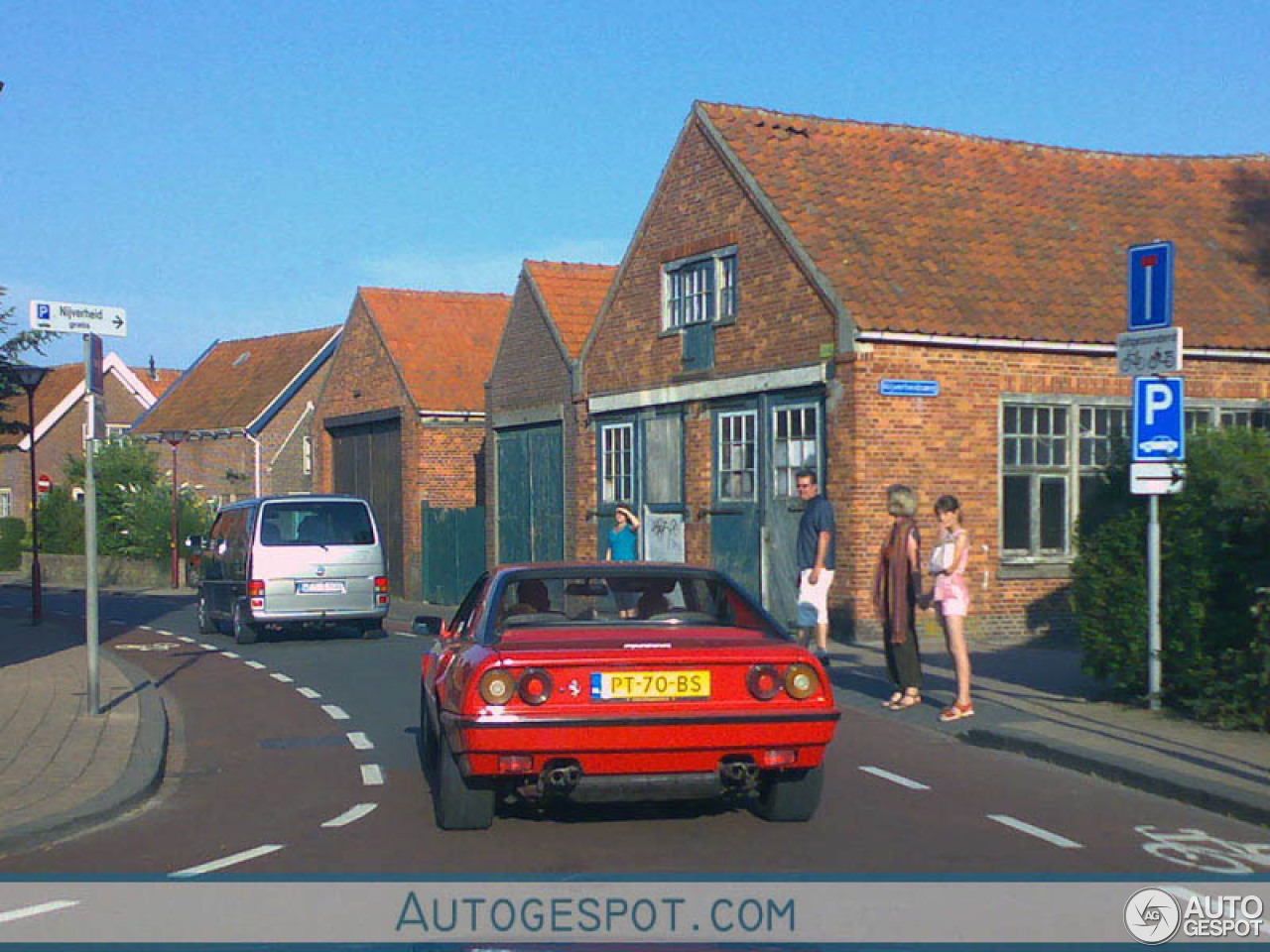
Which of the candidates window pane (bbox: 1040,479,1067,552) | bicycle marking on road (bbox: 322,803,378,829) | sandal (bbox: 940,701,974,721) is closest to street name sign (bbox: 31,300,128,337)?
bicycle marking on road (bbox: 322,803,378,829)

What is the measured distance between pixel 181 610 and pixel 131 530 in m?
15.4

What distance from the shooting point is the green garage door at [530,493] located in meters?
28.4

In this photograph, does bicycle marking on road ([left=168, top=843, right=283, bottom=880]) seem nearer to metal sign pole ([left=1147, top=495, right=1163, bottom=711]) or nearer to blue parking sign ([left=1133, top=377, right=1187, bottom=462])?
metal sign pole ([left=1147, top=495, right=1163, bottom=711])

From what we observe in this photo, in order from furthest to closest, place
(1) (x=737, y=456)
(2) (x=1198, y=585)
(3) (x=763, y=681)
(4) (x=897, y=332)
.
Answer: (1) (x=737, y=456) < (4) (x=897, y=332) < (2) (x=1198, y=585) < (3) (x=763, y=681)

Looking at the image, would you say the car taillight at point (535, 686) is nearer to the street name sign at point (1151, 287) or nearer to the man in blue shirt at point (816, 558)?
the street name sign at point (1151, 287)

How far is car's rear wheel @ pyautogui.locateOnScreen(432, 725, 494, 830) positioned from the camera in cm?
776

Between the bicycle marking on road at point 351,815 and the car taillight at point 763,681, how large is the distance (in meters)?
2.42

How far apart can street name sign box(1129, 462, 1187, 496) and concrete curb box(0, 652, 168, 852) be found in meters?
7.36

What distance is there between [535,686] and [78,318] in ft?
21.6

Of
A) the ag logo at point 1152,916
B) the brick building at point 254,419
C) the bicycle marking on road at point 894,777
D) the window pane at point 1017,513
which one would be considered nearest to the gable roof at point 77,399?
the brick building at point 254,419

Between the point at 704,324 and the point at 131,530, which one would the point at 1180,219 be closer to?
the point at 704,324

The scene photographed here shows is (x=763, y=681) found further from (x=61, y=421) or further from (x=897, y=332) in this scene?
(x=61, y=421)

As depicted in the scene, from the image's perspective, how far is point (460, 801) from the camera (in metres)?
7.79

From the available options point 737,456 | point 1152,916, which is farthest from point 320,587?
point 1152,916
